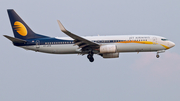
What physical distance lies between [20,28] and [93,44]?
13.8 meters

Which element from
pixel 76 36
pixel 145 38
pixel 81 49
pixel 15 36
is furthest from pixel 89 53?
pixel 15 36

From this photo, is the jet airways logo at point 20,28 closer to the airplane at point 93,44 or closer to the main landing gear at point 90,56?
the airplane at point 93,44

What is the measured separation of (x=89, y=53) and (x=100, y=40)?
9.59ft

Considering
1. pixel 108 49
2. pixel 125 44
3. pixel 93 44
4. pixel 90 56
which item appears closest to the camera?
pixel 108 49

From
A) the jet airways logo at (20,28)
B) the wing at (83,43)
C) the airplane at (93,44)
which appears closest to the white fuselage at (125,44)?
the airplane at (93,44)

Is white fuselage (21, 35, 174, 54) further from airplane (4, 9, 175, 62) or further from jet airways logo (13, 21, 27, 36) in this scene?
jet airways logo (13, 21, 27, 36)

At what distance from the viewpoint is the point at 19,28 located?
56.8 metres

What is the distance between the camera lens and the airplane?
51906 millimetres

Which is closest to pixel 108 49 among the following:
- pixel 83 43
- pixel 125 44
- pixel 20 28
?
pixel 125 44

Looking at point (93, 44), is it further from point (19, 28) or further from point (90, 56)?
point (19, 28)

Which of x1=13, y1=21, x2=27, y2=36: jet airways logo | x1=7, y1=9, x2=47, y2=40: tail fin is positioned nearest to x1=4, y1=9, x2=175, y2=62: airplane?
x1=7, y1=9, x2=47, y2=40: tail fin

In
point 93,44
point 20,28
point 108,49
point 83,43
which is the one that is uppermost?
point 20,28

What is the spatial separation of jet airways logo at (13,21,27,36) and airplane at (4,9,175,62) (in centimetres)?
57

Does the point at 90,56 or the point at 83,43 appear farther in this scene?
the point at 90,56
